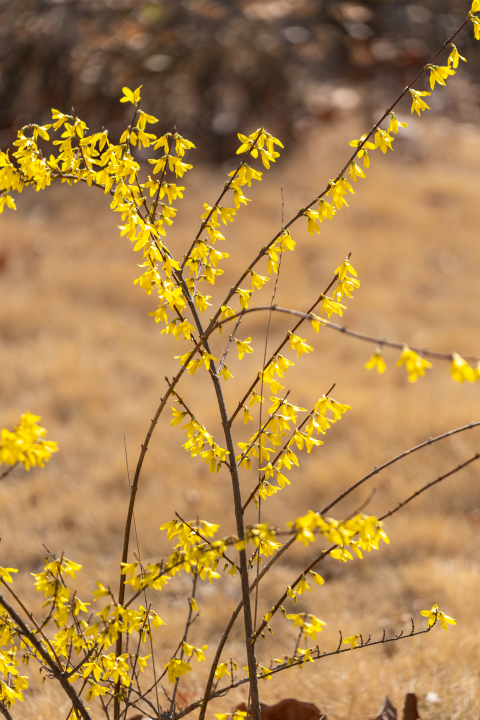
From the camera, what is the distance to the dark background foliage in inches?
391

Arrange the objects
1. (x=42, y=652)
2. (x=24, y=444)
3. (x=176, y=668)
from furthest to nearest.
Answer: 1. (x=176, y=668)
2. (x=42, y=652)
3. (x=24, y=444)

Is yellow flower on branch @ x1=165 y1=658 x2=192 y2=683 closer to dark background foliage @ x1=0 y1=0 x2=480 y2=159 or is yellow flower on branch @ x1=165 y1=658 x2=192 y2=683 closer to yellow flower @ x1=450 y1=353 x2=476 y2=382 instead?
yellow flower @ x1=450 y1=353 x2=476 y2=382

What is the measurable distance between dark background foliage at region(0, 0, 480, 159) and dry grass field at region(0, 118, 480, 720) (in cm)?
168

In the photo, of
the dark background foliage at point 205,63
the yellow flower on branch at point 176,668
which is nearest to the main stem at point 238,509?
the yellow flower on branch at point 176,668

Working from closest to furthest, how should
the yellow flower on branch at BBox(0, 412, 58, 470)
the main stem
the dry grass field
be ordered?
the yellow flower on branch at BBox(0, 412, 58, 470) < the main stem < the dry grass field

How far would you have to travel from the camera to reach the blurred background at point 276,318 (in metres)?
3.18

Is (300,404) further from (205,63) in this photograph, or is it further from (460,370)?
(205,63)

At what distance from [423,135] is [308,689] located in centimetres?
1070

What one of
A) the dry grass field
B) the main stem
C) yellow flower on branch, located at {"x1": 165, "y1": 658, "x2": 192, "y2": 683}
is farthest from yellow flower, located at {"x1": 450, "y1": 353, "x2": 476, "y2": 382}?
the dry grass field

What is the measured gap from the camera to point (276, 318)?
6445mm

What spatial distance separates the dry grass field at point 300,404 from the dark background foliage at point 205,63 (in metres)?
1.68

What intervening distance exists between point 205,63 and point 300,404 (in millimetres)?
8352

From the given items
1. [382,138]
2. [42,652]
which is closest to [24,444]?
[42,652]

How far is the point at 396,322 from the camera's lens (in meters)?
6.27
